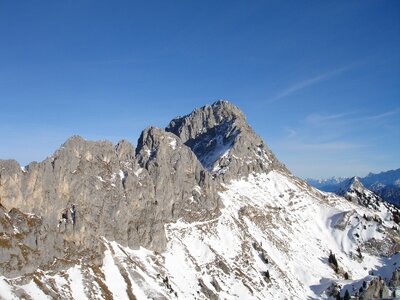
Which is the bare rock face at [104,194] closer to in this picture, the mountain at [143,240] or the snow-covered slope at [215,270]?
the mountain at [143,240]

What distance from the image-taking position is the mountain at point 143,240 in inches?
4779

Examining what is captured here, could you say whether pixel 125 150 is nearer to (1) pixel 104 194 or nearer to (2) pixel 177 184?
(2) pixel 177 184

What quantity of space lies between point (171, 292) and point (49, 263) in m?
38.1

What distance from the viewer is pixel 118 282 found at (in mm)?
127438

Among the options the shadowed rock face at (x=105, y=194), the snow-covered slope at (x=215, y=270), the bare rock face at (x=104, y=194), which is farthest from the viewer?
the bare rock face at (x=104, y=194)

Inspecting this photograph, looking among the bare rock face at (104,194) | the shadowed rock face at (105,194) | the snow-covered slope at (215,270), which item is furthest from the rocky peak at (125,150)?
the snow-covered slope at (215,270)

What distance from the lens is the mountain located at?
398ft

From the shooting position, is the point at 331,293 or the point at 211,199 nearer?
the point at 331,293

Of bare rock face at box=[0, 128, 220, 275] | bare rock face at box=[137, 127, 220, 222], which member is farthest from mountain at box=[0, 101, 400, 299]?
bare rock face at box=[137, 127, 220, 222]

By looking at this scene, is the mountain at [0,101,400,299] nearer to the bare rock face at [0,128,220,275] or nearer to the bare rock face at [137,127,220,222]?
the bare rock face at [0,128,220,275]

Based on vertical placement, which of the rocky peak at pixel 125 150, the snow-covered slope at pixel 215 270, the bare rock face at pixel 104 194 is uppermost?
the rocky peak at pixel 125 150

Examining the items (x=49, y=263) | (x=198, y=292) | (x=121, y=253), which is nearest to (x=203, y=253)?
(x=198, y=292)

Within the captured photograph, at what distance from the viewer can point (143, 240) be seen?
15225 centimetres

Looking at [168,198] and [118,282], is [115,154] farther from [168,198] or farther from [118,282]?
[118,282]
